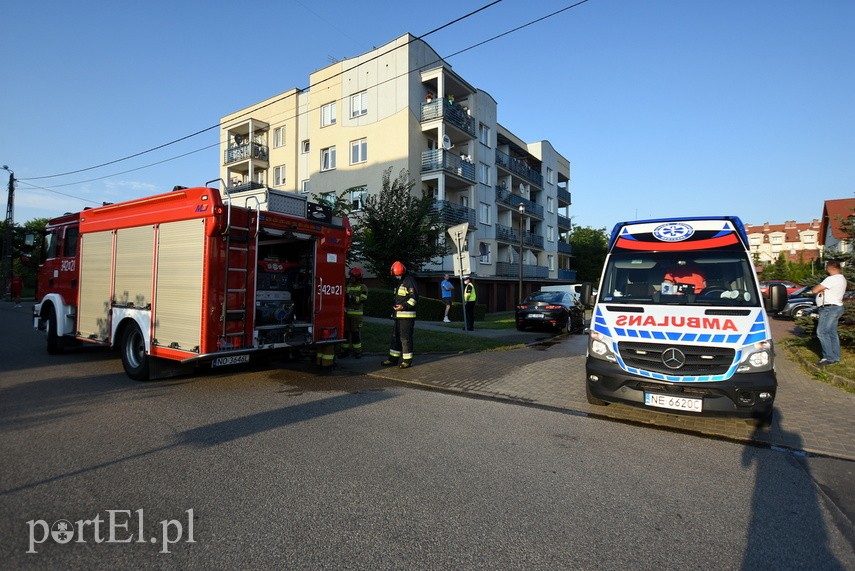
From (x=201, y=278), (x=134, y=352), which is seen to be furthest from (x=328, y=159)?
(x=201, y=278)

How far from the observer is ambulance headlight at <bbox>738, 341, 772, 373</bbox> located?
4.80 meters

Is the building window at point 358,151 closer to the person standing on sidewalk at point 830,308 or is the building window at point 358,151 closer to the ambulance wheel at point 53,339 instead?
the ambulance wheel at point 53,339

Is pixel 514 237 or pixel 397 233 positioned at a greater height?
pixel 514 237

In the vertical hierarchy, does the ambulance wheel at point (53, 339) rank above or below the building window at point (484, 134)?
below

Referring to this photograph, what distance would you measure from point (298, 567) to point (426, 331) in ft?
37.5

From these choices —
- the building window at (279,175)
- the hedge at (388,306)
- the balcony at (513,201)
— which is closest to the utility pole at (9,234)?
the building window at (279,175)

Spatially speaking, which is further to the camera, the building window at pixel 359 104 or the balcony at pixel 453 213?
the building window at pixel 359 104

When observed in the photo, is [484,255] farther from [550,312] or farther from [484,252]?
[550,312]

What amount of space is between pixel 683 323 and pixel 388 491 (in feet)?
12.3

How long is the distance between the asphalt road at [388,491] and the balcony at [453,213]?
20286mm

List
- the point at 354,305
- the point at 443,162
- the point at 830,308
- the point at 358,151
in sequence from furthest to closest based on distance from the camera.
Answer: the point at 358,151
the point at 443,162
the point at 354,305
the point at 830,308

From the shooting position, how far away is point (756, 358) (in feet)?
15.8

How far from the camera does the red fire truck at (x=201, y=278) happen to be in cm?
638

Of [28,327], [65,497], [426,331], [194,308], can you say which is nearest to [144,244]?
[194,308]
